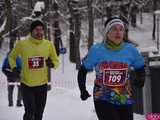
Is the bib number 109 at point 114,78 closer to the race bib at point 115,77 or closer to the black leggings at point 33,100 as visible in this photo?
the race bib at point 115,77

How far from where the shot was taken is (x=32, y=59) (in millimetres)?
8602

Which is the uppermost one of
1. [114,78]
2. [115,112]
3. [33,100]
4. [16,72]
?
[114,78]

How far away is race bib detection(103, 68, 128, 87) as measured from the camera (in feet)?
19.9

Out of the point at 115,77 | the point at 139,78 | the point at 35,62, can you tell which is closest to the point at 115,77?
the point at 115,77

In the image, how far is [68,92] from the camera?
62.7 feet

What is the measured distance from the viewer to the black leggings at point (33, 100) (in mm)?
8367

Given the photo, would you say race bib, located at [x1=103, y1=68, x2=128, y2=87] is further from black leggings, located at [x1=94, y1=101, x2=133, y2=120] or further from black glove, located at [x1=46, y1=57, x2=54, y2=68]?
black glove, located at [x1=46, y1=57, x2=54, y2=68]

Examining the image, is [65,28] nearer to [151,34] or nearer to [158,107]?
[151,34]

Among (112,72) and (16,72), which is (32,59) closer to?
(16,72)

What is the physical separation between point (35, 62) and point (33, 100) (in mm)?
584

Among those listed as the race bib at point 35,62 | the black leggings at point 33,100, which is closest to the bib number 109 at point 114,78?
the black leggings at point 33,100

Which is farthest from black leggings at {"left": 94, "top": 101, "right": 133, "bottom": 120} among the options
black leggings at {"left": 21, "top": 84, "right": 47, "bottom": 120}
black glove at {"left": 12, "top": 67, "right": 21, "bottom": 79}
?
black glove at {"left": 12, "top": 67, "right": 21, "bottom": 79}

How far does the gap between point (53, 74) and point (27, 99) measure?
25717 mm

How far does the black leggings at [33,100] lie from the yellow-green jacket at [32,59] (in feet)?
A: 0.28
